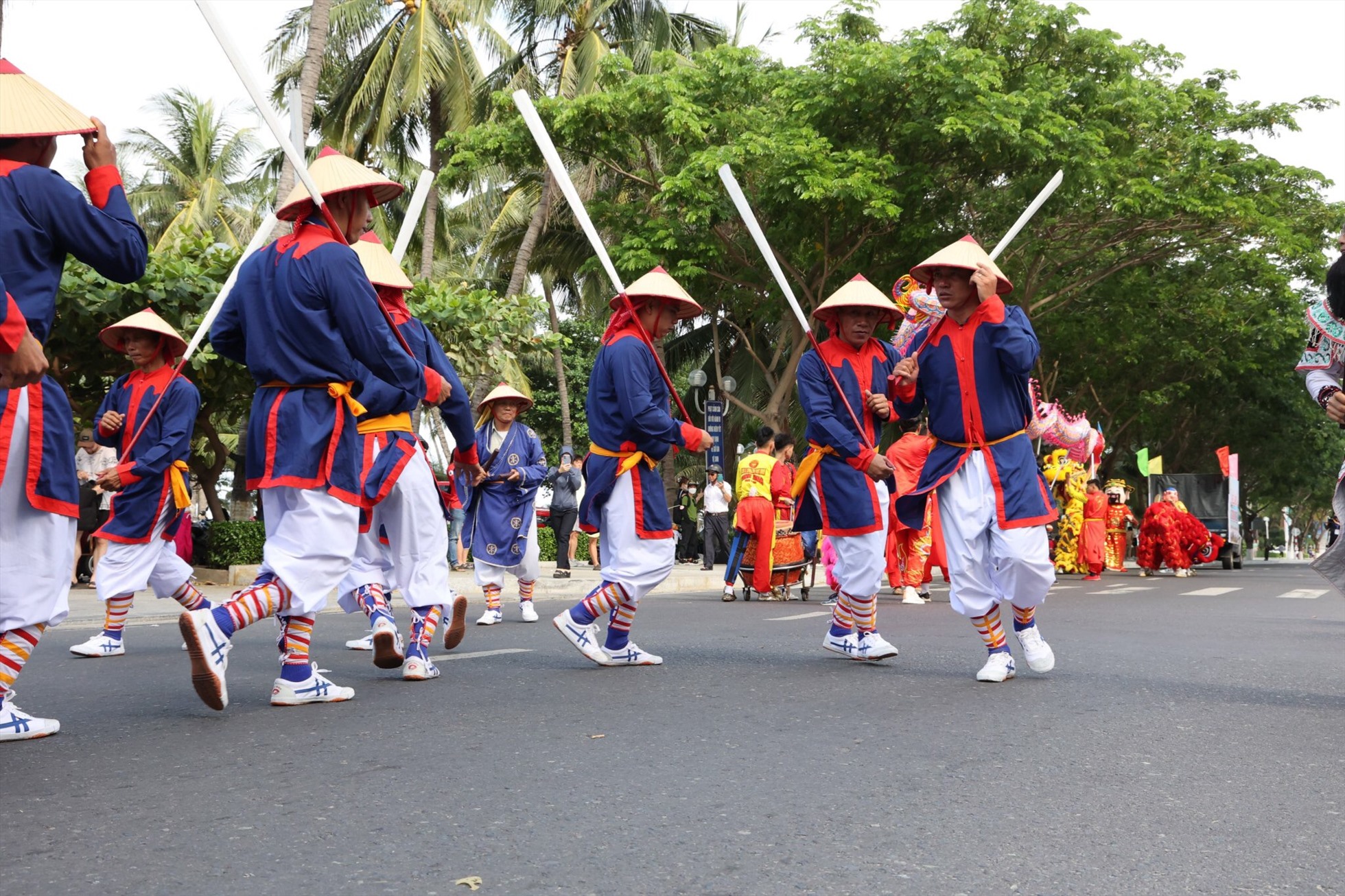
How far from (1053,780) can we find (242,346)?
372 cm

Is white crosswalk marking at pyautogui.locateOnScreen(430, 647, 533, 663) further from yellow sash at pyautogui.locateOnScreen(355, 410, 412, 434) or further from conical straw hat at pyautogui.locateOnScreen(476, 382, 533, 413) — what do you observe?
conical straw hat at pyautogui.locateOnScreen(476, 382, 533, 413)

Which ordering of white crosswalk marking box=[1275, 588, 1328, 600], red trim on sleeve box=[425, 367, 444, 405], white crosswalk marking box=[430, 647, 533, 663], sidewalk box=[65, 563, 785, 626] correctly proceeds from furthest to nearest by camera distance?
white crosswalk marking box=[1275, 588, 1328, 600] < sidewalk box=[65, 563, 785, 626] < white crosswalk marking box=[430, 647, 533, 663] < red trim on sleeve box=[425, 367, 444, 405]

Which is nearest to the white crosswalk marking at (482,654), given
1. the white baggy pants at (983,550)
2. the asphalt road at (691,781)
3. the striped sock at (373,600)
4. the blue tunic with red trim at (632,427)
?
the asphalt road at (691,781)

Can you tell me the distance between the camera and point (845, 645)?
7336 millimetres

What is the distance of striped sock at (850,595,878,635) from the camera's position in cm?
727

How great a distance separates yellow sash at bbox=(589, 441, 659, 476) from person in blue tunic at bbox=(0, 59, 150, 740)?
106 inches

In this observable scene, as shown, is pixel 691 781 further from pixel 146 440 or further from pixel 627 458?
pixel 146 440

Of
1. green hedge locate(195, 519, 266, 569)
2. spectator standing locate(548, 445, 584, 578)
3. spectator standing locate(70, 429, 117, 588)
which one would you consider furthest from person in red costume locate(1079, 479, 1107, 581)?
spectator standing locate(70, 429, 117, 588)

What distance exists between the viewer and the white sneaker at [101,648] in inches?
Result: 314

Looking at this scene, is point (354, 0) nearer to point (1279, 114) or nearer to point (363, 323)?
point (1279, 114)

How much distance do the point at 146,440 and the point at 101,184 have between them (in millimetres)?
3442

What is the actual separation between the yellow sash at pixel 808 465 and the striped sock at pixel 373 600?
227 cm

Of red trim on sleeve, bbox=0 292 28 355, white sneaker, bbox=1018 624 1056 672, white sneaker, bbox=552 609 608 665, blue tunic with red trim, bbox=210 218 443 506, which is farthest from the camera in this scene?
white sneaker, bbox=552 609 608 665

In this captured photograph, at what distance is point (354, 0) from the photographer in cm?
2719
